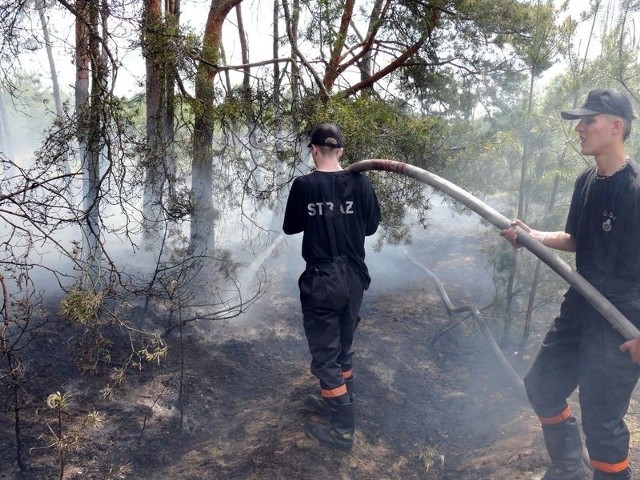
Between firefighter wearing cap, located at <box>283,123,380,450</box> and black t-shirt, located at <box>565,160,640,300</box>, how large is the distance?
1.59 meters

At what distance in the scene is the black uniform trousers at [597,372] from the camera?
2885 mm

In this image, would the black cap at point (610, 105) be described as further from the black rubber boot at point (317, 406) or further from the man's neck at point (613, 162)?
the black rubber boot at point (317, 406)

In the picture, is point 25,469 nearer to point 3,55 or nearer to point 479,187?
point 3,55

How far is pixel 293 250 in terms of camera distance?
39.8ft

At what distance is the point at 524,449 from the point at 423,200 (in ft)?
12.1

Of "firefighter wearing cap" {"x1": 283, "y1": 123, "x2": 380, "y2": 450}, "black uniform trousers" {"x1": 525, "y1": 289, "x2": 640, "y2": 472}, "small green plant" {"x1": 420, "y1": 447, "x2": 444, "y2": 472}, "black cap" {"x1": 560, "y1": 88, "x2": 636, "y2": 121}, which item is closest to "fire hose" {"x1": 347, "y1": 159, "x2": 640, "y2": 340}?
"black uniform trousers" {"x1": 525, "y1": 289, "x2": 640, "y2": 472}

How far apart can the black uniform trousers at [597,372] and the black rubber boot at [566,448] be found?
34 centimetres

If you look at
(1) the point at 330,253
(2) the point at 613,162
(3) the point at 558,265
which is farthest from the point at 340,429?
(2) the point at 613,162

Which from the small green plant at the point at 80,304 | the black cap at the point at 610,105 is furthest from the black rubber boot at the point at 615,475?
the small green plant at the point at 80,304

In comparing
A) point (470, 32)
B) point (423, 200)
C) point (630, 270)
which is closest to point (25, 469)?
point (630, 270)

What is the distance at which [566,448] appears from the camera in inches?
135

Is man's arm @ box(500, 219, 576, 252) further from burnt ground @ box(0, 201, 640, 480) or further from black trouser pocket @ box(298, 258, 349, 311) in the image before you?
burnt ground @ box(0, 201, 640, 480)

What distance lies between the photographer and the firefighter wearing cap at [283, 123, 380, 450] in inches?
149

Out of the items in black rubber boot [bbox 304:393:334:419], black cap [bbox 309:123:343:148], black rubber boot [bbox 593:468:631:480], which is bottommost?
black rubber boot [bbox 304:393:334:419]
